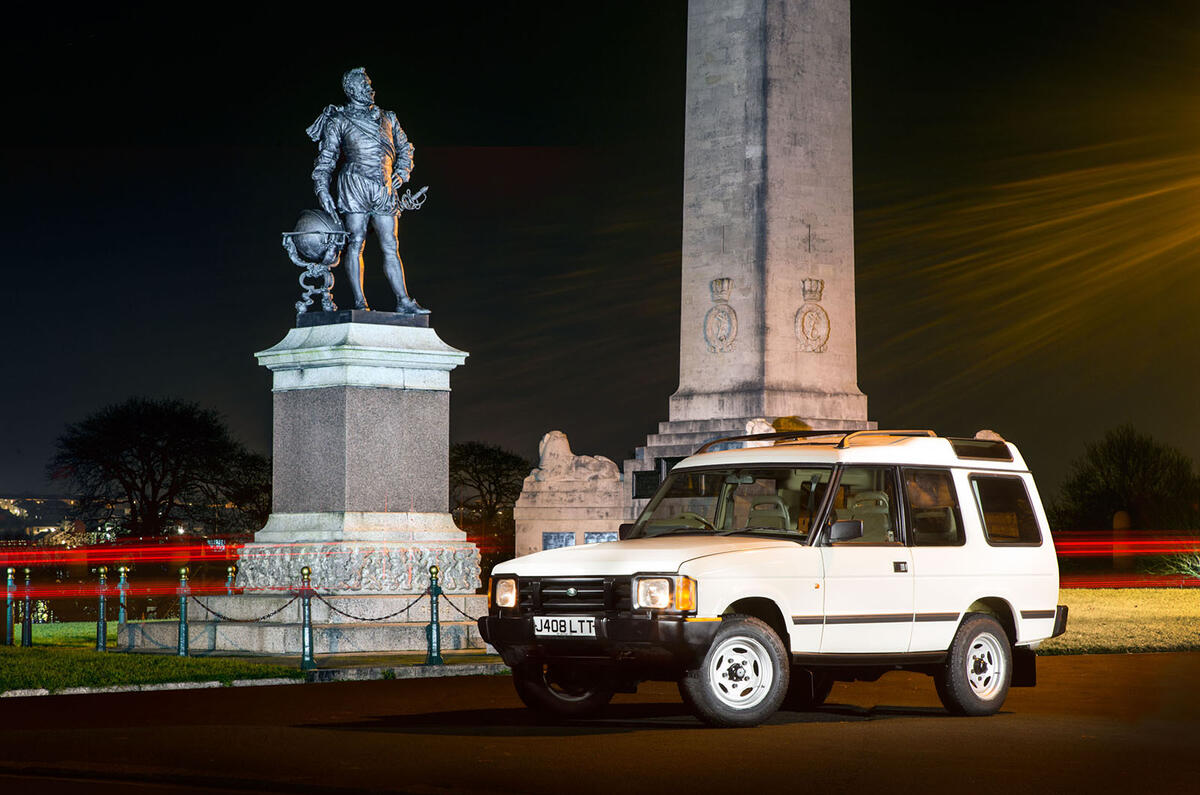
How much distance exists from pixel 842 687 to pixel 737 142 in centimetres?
2487

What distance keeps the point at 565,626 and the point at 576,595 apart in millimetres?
227

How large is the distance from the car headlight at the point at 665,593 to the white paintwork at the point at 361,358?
30.1 ft

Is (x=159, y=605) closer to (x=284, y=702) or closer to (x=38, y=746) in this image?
(x=284, y=702)

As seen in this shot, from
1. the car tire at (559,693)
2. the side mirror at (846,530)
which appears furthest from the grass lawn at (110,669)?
the side mirror at (846,530)

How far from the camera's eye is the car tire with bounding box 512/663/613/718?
45.9 feet

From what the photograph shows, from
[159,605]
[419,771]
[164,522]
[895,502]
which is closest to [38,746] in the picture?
[419,771]

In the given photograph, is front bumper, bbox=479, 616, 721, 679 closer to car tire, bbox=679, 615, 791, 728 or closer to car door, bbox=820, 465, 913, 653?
car tire, bbox=679, 615, 791, 728

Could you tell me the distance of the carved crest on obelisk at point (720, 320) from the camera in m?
40.6

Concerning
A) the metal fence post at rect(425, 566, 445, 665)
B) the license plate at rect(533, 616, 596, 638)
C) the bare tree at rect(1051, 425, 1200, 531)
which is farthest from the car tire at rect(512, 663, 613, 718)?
the bare tree at rect(1051, 425, 1200, 531)

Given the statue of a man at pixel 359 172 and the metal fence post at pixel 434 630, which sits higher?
the statue of a man at pixel 359 172

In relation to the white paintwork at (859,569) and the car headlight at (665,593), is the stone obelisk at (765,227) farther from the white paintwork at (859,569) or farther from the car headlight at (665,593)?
the car headlight at (665,593)

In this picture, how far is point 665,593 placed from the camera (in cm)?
1281

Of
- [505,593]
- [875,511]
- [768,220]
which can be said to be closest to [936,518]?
[875,511]

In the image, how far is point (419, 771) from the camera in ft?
35.9
